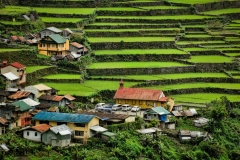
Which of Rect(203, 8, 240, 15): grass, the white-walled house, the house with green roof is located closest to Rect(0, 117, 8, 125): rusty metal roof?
the white-walled house

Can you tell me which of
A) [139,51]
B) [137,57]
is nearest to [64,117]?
[137,57]

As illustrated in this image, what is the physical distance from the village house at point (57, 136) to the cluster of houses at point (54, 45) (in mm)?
11036

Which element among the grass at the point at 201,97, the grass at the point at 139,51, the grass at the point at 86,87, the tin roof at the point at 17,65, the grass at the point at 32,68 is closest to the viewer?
the tin roof at the point at 17,65

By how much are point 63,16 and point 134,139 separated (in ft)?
59.7

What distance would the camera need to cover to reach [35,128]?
31047 mm

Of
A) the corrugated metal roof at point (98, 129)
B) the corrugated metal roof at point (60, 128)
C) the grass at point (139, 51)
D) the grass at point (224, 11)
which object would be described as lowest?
the corrugated metal roof at point (98, 129)

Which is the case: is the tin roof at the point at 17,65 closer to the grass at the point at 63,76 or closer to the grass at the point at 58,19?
the grass at the point at 63,76

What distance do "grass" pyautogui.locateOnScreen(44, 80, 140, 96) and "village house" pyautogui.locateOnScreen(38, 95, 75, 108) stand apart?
1471 millimetres

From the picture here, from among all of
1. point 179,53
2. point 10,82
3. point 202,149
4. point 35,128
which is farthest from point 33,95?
point 179,53

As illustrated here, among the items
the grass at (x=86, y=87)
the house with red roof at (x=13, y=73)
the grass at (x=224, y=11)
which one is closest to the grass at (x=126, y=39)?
the grass at (x=86, y=87)

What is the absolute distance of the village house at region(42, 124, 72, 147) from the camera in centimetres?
3081

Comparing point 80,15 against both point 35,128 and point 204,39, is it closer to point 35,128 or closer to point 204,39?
point 204,39

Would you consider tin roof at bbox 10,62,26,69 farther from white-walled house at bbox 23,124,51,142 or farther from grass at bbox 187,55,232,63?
grass at bbox 187,55,232,63

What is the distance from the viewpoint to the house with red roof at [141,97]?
37062 mm
